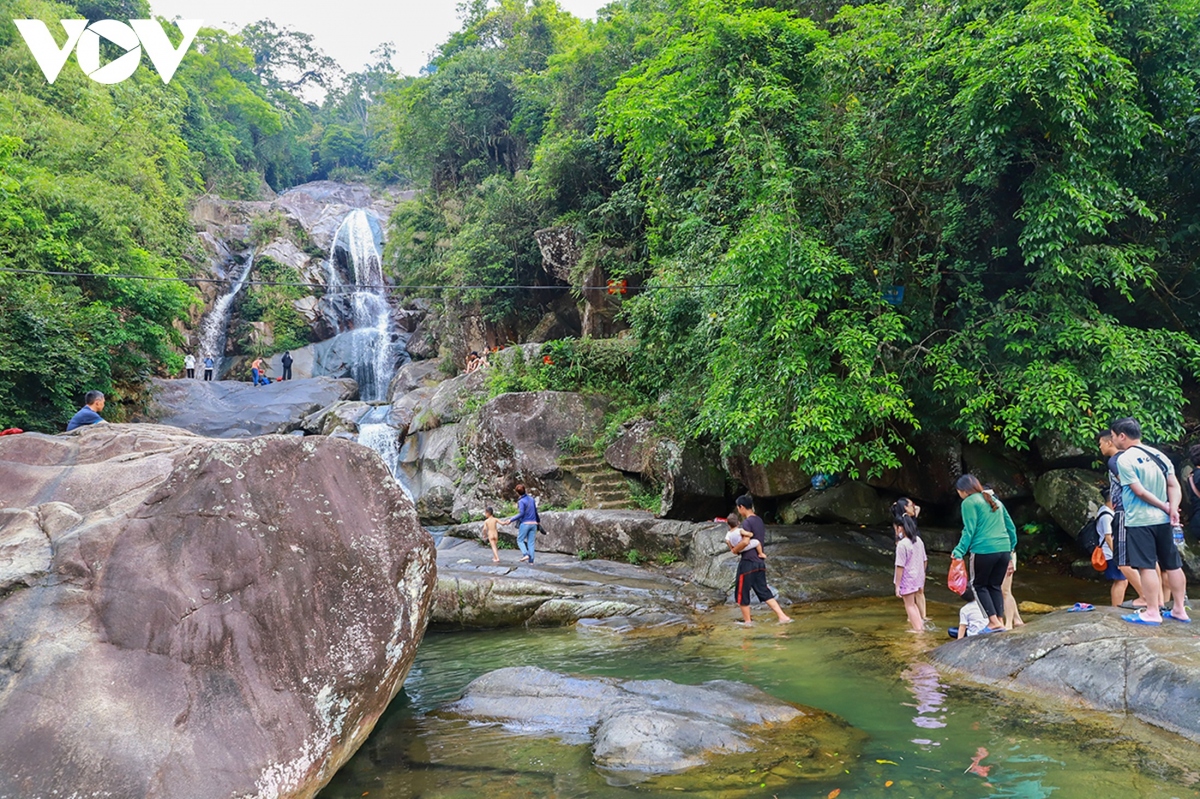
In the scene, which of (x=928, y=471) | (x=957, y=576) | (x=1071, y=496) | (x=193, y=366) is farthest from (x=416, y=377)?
(x=957, y=576)

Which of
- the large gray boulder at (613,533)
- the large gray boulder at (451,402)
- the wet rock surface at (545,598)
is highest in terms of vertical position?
the large gray boulder at (451,402)

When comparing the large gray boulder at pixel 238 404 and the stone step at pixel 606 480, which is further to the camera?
the large gray boulder at pixel 238 404

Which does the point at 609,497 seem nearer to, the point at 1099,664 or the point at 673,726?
the point at 673,726

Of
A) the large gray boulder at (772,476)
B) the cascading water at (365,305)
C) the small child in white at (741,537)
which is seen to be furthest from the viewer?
the cascading water at (365,305)

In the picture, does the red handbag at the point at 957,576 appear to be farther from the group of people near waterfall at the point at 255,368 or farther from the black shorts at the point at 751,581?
the group of people near waterfall at the point at 255,368

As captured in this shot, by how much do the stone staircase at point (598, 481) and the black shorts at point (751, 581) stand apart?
282 inches

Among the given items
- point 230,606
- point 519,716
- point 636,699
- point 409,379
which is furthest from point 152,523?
point 409,379

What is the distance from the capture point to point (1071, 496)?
11156 mm

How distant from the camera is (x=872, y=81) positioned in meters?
11.4

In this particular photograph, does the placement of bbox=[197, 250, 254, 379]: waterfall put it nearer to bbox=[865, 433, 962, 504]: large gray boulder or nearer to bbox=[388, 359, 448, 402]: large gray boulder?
bbox=[388, 359, 448, 402]: large gray boulder

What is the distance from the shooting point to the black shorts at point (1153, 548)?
5730mm

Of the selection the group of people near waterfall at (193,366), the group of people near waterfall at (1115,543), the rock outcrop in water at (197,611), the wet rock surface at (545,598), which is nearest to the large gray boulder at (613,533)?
the wet rock surface at (545,598)

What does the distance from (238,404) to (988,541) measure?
82.4 ft

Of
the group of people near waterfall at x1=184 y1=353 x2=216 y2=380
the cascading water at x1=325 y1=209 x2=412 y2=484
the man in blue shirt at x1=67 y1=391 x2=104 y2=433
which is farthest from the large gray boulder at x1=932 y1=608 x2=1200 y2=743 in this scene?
the group of people near waterfall at x1=184 y1=353 x2=216 y2=380
